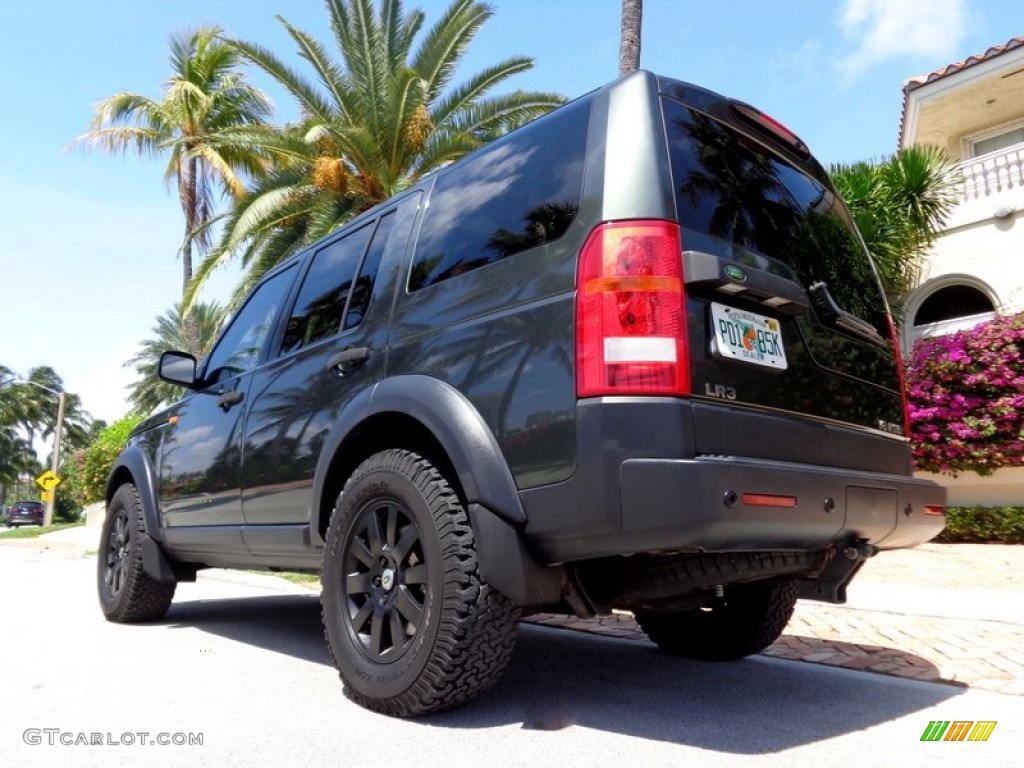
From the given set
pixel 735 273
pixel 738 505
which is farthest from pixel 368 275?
pixel 738 505

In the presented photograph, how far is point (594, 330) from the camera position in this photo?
7.91 feet

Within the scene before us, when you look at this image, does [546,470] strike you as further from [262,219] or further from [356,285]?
[262,219]

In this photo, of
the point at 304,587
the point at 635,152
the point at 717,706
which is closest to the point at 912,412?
the point at 304,587

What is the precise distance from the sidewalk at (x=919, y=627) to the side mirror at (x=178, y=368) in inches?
108

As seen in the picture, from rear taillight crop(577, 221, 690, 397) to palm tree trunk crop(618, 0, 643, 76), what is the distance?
822 cm

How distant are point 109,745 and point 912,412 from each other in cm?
1097

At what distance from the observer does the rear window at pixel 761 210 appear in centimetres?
266

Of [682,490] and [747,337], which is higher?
[747,337]

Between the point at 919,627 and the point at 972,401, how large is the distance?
671 cm

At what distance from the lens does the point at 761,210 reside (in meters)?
2.90

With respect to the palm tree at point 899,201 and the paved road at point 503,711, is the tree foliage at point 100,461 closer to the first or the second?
the palm tree at point 899,201

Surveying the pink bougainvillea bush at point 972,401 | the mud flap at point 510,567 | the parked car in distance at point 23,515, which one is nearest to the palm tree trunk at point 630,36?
the pink bougainvillea bush at point 972,401

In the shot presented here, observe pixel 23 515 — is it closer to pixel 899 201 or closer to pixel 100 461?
pixel 100 461

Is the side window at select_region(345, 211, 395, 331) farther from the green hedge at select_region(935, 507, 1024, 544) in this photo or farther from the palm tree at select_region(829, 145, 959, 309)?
the palm tree at select_region(829, 145, 959, 309)
